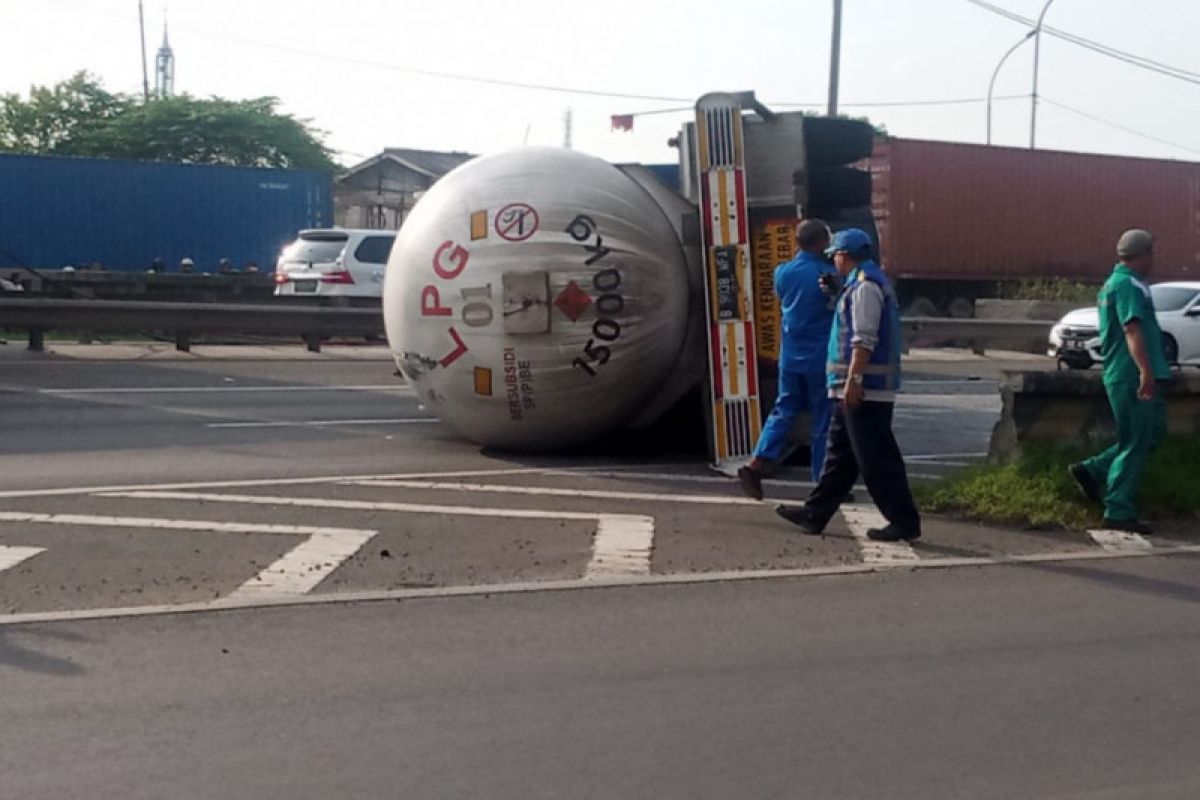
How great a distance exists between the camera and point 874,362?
8469mm

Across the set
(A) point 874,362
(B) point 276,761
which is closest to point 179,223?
(A) point 874,362

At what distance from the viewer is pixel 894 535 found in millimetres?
8500

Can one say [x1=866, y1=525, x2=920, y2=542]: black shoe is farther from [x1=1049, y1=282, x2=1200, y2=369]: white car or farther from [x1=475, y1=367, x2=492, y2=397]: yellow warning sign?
[x1=1049, y1=282, x2=1200, y2=369]: white car

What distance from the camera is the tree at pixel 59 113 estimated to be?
2308 inches

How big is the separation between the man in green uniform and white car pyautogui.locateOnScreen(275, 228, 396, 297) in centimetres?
1581

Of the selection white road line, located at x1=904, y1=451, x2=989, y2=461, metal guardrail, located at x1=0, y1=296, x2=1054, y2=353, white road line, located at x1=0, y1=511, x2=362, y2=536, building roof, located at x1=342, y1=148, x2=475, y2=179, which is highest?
building roof, located at x1=342, y1=148, x2=475, y2=179

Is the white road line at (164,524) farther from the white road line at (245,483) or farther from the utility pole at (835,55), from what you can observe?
the utility pole at (835,55)

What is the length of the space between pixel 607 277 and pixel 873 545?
10.5ft

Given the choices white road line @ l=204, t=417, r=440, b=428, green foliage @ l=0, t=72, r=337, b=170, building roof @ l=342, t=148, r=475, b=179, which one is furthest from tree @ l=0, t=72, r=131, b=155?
white road line @ l=204, t=417, r=440, b=428

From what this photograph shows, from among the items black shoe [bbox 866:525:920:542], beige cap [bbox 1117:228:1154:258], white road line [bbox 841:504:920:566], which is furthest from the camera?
beige cap [bbox 1117:228:1154:258]

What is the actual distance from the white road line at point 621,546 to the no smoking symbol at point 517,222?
8.15 feet

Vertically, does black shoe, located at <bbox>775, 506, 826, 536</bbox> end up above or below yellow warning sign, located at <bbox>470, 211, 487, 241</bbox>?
below

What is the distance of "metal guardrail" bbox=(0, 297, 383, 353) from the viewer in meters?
18.5

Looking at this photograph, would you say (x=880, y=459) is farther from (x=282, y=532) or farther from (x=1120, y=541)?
(x=282, y=532)
